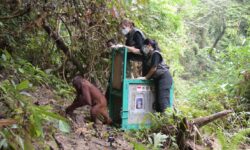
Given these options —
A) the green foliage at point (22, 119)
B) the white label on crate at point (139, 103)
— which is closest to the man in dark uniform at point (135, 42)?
the white label on crate at point (139, 103)

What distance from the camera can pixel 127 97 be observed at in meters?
5.97

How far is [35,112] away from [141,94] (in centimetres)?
363

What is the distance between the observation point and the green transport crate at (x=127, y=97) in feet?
19.5

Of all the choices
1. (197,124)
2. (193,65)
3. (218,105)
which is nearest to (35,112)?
(197,124)

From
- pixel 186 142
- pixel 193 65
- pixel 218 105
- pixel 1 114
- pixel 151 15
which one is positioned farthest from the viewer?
pixel 193 65

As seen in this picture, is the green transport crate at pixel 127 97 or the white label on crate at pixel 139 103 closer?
the green transport crate at pixel 127 97

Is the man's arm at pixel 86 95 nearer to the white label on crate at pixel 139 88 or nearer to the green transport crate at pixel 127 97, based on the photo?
the green transport crate at pixel 127 97

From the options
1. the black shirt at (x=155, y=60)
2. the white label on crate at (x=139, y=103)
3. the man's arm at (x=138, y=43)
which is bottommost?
the white label on crate at (x=139, y=103)

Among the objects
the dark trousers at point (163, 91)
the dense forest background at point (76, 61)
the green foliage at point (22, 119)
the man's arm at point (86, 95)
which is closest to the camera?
the green foliage at point (22, 119)

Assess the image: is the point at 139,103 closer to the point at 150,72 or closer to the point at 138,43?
the point at 150,72

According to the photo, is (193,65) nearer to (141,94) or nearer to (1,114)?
(141,94)

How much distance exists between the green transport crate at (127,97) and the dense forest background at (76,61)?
37cm

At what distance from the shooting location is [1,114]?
356cm

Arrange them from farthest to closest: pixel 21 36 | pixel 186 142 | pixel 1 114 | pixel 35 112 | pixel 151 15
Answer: pixel 151 15 < pixel 21 36 < pixel 186 142 < pixel 1 114 < pixel 35 112
